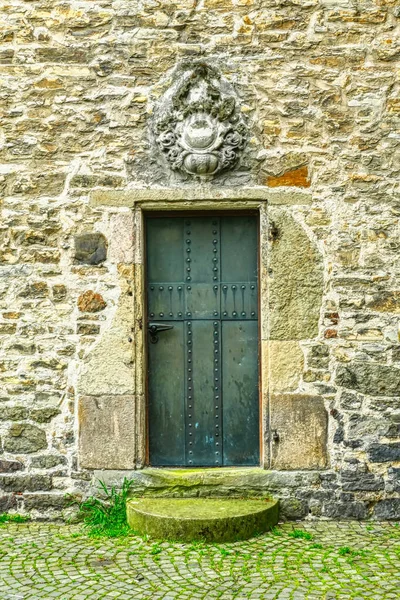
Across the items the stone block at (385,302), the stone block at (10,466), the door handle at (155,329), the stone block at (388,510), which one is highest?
the stone block at (385,302)

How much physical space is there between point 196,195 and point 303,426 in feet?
5.92

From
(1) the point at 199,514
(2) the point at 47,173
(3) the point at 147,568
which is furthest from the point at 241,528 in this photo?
(2) the point at 47,173

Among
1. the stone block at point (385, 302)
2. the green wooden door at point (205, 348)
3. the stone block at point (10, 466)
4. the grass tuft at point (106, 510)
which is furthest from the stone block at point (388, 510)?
the stone block at point (10, 466)

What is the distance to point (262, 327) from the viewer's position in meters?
4.97

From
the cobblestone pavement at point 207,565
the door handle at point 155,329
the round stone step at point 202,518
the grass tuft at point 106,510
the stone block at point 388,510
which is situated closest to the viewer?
the cobblestone pavement at point 207,565

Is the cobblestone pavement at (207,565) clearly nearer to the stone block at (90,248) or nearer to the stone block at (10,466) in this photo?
the stone block at (10,466)

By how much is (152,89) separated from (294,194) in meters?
1.26

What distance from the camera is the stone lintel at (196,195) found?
16.1ft

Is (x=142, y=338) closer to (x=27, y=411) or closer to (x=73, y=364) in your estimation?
(x=73, y=364)

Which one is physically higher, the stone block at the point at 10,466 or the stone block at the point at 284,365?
the stone block at the point at 284,365

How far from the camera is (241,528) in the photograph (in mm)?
4438

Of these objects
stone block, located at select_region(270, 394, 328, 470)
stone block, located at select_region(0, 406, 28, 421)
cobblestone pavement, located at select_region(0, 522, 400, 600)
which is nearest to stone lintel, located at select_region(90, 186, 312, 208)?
stone block, located at select_region(270, 394, 328, 470)

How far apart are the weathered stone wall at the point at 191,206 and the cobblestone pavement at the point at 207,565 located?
43 centimetres

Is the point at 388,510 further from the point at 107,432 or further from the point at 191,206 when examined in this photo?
the point at 191,206
